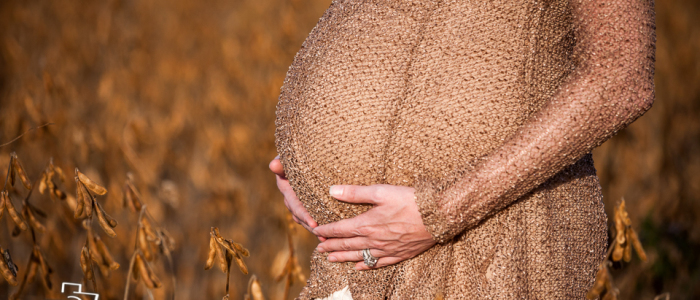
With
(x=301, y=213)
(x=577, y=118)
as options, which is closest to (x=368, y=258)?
(x=301, y=213)

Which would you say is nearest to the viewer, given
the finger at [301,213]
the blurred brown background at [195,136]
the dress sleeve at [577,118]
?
the dress sleeve at [577,118]

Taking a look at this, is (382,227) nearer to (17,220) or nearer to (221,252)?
(221,252)

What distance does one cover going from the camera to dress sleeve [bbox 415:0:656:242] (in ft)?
2.34

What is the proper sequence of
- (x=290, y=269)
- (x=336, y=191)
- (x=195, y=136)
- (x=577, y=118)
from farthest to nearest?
(x=195, y=136) < (x=290, y=269) < (x=336, y=191) < (x=577, y=118)

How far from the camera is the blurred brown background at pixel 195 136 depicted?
2.12 m

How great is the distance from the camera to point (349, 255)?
855mm

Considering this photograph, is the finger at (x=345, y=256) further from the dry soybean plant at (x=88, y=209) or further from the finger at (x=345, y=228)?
the dry soybean plant at (x=88, y=209)

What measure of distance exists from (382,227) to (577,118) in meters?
0.31

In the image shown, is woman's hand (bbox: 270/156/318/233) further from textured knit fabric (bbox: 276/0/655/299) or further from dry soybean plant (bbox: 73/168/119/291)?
dry soybean plant (bbox: 73/168/119/291)

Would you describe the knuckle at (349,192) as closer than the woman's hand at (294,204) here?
Yes

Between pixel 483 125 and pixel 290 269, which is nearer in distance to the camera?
pixel 483 125

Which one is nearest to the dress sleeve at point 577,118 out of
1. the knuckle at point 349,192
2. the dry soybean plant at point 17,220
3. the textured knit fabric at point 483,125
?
the textured knit fabric at point 483,125

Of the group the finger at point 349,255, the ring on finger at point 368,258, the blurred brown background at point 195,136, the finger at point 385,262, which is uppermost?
the blurred brown background at point 195,136

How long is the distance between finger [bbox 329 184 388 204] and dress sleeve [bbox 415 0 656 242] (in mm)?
58
